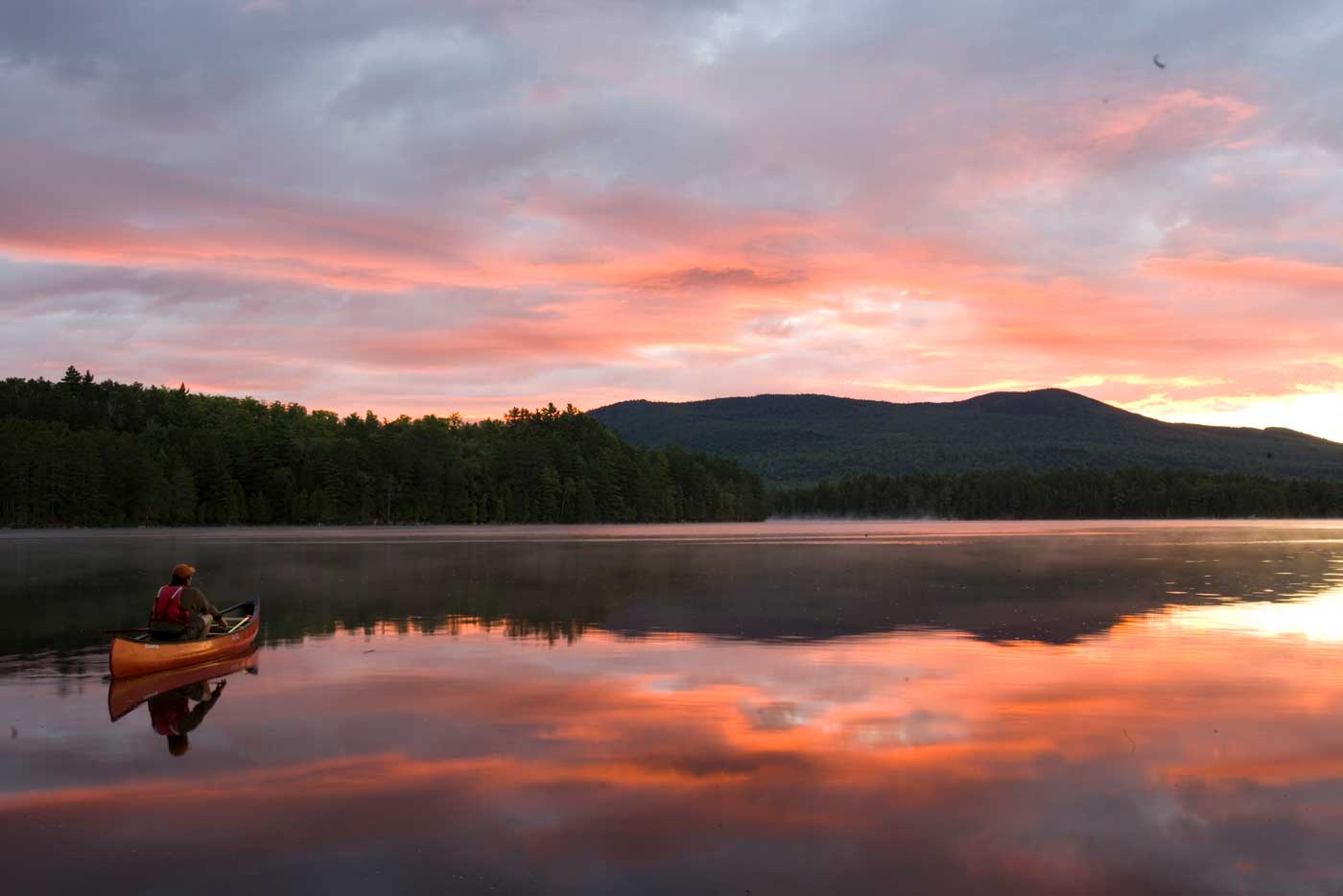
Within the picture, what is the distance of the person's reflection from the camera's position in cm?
1759

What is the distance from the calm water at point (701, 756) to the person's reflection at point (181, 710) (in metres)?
0.30

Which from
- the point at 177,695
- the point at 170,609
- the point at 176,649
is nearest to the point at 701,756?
the point at 177,695

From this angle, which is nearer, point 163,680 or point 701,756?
point 701,756

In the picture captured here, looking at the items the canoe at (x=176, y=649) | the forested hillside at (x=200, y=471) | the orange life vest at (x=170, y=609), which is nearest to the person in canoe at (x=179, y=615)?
the orange life vest at (x=170, y=609)

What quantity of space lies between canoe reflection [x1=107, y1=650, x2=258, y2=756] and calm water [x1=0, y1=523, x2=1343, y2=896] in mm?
252

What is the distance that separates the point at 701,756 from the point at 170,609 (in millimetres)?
14623

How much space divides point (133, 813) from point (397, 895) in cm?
445

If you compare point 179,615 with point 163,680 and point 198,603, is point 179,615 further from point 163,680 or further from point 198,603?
point 163,680

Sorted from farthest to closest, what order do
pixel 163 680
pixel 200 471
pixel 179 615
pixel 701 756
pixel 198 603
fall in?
pixel 200 471
pixel 198 603
pixel 179 615
pixel 163 680
pixel 701 756

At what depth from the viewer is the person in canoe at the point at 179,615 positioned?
982 inches

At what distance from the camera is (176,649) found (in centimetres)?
2433

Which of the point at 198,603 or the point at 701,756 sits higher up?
the point at 198,603

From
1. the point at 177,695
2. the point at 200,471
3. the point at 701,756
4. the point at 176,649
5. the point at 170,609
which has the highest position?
the point at 200,471

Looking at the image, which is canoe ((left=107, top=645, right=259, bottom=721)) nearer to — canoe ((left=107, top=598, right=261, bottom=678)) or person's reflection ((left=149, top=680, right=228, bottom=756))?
canoe ((left=107, top=598, right=261, bottom=678))
